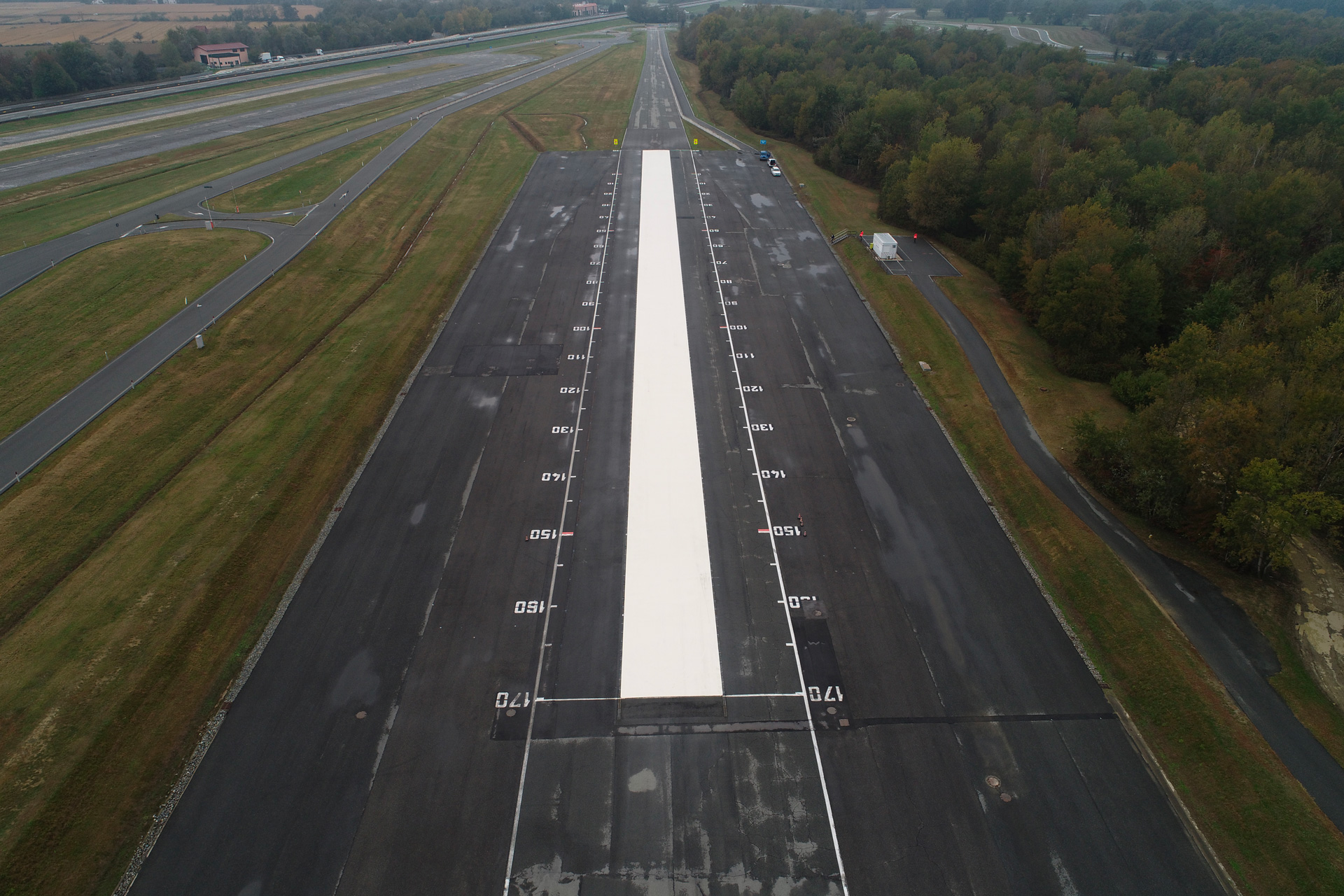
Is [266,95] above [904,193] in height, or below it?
above

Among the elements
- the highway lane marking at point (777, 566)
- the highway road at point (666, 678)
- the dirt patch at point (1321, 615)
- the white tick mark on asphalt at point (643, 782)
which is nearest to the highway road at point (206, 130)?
the highway road at point (666, 678)

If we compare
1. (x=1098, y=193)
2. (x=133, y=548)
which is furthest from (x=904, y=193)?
(x=133, y=548)

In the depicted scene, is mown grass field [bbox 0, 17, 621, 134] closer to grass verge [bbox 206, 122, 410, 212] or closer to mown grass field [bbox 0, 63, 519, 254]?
mown grass field [bbox 0, 63, 519, 254]

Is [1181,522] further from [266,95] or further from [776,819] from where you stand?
[266,95]

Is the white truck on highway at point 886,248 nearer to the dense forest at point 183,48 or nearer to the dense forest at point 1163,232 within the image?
the dense forest at point 1163,232

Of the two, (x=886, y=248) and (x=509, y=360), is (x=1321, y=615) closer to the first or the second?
(x=886, y=248)

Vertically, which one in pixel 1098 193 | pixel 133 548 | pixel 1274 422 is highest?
pixel 1098 193
